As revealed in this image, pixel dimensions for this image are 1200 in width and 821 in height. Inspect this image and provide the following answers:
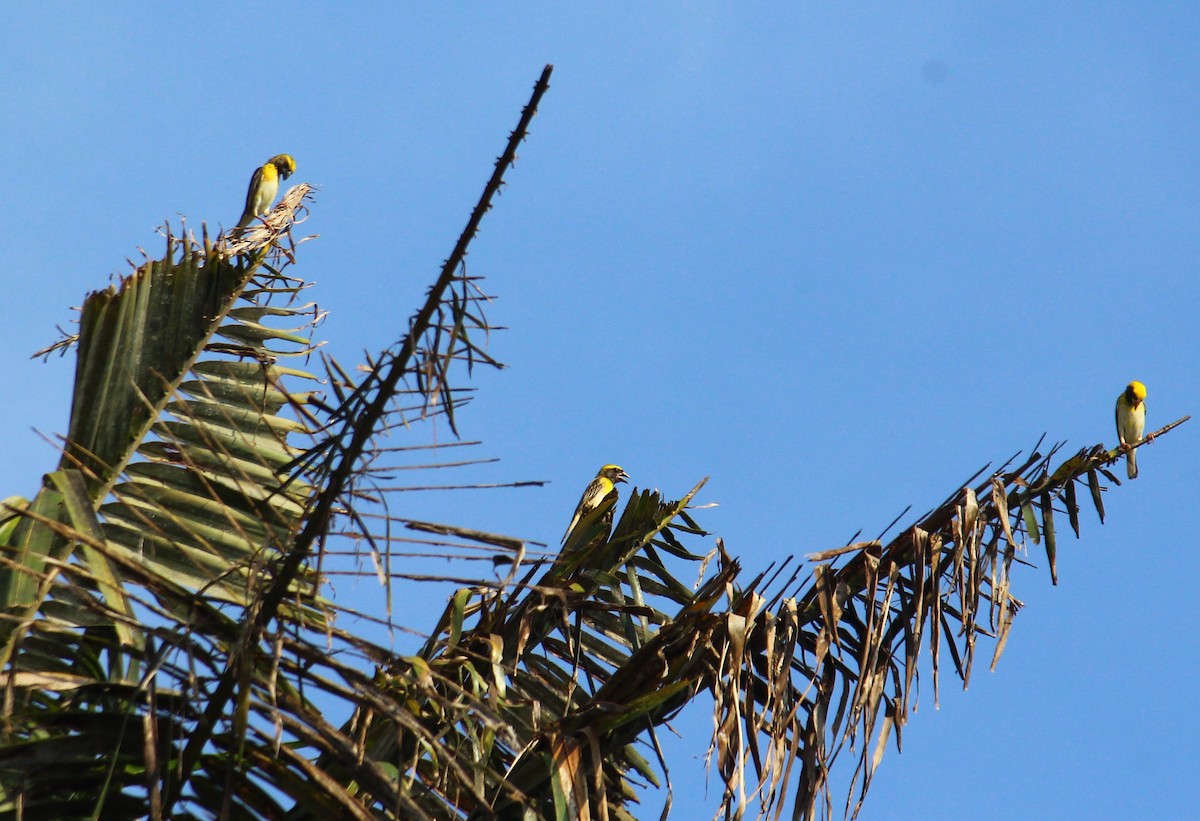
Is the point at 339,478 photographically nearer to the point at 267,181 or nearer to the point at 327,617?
the point at 327,617

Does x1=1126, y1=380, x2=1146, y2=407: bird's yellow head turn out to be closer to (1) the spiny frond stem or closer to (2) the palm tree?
(2) the palm tree

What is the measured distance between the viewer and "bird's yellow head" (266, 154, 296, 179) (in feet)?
36.7

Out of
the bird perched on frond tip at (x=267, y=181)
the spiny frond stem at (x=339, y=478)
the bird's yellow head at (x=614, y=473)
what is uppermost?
the bird perched on frond tip at (x=267, y=181)

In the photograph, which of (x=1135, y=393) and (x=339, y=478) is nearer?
(x=339, y=478)

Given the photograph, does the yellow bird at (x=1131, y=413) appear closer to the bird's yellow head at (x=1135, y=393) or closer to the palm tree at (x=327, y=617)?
the bird's yellow head at (x=1135, y=393)

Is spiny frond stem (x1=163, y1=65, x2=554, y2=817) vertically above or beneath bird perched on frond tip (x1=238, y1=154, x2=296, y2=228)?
beneath

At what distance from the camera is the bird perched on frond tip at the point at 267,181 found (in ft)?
36.1

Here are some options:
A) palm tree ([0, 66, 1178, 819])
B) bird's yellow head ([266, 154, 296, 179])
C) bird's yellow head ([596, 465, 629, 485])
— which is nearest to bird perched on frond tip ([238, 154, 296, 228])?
bird's yellow head ([266, 154, 296, 179])

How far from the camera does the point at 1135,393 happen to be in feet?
35.9

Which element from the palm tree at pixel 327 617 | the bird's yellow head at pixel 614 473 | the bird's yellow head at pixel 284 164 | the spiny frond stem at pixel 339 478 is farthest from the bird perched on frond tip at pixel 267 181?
the spiny frond stem at pixel 339 478

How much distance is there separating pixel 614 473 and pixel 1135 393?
166 inches

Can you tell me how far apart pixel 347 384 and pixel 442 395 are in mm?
161

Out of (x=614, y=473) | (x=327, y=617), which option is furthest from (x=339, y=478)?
(x=614, y=473)

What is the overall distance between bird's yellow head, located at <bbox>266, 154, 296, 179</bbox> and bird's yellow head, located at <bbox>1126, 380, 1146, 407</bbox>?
22.9 ft
